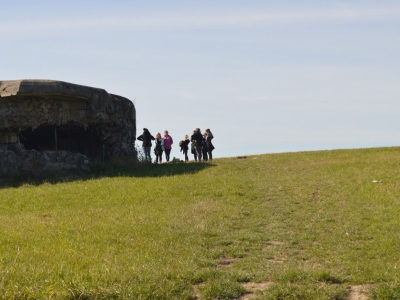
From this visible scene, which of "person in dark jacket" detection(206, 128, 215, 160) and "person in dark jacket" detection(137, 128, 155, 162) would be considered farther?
"person in dark jacket" detection(206, 128, 215, 160)

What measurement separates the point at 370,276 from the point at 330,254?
1907 millimetres

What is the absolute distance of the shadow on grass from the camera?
25.2m

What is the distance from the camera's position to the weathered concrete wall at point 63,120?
85.9 ft

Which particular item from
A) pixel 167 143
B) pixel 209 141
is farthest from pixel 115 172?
pixel 209 141

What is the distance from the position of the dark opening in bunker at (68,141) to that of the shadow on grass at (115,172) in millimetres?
2763

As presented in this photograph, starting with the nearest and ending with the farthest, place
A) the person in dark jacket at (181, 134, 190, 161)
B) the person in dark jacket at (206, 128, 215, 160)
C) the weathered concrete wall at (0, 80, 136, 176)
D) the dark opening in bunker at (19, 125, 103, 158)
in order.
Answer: the weathered concrete wall at (0, 80, 136, 176) < the dark opening in bunker at (19, 125, 103, 158) < the person in dark jacket at (206, 128, 215, 160) < the person in dark jacket at (181, 134, 190, 161)

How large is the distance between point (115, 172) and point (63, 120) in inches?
138

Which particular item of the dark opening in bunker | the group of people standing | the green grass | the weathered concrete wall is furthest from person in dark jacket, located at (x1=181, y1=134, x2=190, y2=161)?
the green grass

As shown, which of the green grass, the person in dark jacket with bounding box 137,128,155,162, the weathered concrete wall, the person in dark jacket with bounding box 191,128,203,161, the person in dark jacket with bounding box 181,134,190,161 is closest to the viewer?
the green grass

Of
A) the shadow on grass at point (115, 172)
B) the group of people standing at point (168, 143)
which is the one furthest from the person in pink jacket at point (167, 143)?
the shadow on grass at point (115, 172)

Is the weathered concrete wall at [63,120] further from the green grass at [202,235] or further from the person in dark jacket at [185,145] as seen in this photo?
the person in dark jacket at [185,145]

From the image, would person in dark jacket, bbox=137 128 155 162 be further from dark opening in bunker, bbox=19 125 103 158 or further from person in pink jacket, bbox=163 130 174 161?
dark opening in bunker, bbox=19 125 103 158

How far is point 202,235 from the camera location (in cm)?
1349

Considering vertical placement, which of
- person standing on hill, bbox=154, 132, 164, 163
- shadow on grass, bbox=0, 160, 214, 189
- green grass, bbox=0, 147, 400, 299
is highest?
person standing on hill, bbox=154, 132, 164, 163
